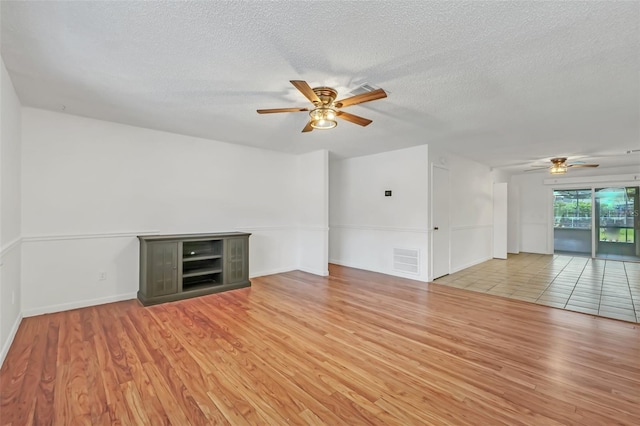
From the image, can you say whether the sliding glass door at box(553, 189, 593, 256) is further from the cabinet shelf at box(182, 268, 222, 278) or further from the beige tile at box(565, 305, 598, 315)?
the cabinet shelf at box(182, 268, 222, 278)

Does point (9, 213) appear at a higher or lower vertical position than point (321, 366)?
higher

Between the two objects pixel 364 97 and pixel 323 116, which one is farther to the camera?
pixel 323 116

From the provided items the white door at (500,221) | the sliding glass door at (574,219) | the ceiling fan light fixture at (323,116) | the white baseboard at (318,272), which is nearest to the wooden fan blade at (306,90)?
the ceiling fan light fixture at (323,116)

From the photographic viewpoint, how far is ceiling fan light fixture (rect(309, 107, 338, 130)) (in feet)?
9.00

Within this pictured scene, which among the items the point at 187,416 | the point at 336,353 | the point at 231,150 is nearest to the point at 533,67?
the point at 336,353

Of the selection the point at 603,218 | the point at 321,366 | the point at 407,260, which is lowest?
the point at 321,366

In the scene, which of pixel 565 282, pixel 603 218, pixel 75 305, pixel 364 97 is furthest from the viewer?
pixel 603 218

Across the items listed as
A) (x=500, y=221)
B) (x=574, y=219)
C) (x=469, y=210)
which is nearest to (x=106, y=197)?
(x=469, y=210)

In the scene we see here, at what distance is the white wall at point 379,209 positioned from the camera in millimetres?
5148

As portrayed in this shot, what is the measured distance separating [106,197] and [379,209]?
4.57 m

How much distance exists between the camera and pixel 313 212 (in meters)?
5.70

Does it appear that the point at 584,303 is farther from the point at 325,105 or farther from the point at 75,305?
the point at 75,305

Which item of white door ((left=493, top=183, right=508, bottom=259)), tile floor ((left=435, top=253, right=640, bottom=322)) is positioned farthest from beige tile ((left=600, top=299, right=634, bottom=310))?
white door ((left=493, top=183, right=508, bottom=259))

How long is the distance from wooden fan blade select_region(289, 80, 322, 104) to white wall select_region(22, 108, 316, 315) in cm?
288
